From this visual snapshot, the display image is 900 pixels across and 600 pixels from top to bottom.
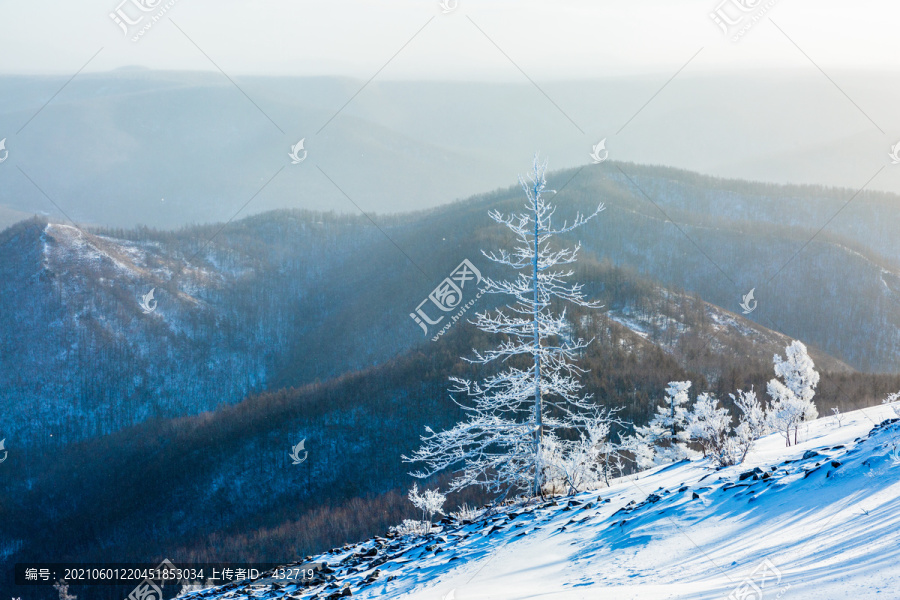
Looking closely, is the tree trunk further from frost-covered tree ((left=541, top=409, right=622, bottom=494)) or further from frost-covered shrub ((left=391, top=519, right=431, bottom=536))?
frost-covered shrub ((left=391, top=519, right=431, bottom=536))

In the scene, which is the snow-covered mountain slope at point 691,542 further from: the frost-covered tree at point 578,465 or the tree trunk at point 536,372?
Answer: the tree trunk at point 536,372

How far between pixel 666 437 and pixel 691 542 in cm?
2461

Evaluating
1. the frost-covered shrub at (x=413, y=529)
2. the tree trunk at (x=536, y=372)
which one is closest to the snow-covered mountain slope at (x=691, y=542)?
the frost-covered shrub at (x=413, y=529)

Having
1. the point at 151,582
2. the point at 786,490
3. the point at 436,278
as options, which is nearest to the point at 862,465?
the point at 786,490

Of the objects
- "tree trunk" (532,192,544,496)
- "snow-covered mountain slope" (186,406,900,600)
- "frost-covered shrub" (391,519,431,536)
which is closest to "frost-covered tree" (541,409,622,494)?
"tree trunk" (532,192,544,496)

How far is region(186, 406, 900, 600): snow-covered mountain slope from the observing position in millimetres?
6559

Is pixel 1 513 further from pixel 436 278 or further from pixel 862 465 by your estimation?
pixel 862 465

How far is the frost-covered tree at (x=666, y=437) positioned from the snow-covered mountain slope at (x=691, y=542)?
1681 centimetres

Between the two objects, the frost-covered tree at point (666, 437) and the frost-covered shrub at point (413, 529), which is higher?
the frost-covered shrub at point (413, 529)

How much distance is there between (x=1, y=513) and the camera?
77312mm

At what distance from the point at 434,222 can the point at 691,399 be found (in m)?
114

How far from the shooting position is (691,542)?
8.51 metres

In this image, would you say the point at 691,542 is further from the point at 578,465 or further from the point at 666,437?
the point at 666,437

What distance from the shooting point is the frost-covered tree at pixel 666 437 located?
2980cm
